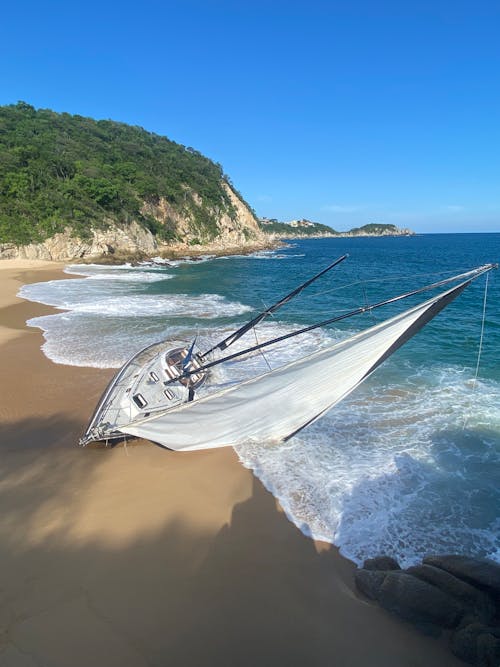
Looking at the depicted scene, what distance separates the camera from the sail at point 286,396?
649 cm

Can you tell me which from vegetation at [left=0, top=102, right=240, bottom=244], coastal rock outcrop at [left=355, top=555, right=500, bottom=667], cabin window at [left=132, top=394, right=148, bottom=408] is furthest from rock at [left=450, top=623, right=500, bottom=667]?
vegetation at [left=0, top=102, right=240, bottom=244]

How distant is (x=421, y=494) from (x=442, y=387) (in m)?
6.09

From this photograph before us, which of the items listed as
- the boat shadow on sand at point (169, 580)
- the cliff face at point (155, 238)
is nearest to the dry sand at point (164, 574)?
the boat shadow on sand at point (169, 580)

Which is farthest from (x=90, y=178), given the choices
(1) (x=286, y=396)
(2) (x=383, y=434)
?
(1) (x=286, y=396)

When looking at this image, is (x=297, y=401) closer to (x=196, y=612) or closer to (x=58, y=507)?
(x=196, y=612)

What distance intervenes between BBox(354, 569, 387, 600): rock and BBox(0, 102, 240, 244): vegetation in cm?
5209

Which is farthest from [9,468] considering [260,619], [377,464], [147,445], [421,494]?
[421,494]

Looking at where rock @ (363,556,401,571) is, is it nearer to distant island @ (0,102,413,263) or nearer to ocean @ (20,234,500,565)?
ocean @ (20,234,500,565)

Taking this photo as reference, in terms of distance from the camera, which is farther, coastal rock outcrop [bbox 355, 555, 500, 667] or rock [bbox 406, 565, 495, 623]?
rock [bbox 406, 565, 495, 623]

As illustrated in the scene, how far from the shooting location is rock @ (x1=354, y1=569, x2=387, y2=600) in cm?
542

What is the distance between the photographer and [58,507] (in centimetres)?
720

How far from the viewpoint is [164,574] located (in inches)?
231

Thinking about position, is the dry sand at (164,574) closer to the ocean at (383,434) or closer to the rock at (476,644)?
the rock at (476,644)

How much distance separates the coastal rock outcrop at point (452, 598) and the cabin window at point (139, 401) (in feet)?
20.4
